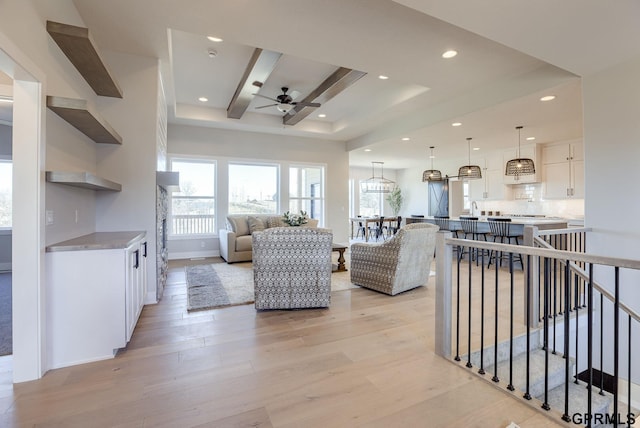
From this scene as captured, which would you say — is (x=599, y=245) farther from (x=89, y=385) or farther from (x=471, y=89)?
(x=89, y=385)

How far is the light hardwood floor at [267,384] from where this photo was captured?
168 cm

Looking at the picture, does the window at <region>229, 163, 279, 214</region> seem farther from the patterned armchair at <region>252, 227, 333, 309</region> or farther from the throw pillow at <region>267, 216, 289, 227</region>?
the patterned armchair at <region>252, 227, 333, 309</region>

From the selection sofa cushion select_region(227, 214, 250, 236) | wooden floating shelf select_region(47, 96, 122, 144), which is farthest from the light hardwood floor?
sofa cushion select_region(227, 214, 250, 236)

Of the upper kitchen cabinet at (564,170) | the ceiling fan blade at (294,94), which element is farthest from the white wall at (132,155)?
the upper kitchen cabinet at (564,170)

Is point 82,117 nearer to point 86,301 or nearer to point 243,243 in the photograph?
point 86,301

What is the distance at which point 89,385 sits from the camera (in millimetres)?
1967

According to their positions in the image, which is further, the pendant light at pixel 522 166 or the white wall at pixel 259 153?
A: the white wall at pixel 259 153

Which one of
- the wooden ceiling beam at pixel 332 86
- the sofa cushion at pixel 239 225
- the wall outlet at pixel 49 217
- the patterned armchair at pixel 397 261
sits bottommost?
the patterned armchair at pixel 397 261

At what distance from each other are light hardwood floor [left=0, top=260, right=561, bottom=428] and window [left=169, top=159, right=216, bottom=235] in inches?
160

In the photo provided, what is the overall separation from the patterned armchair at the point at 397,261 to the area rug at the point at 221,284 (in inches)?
13.8

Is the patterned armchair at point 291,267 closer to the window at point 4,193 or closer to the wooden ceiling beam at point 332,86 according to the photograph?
the wooden ceiling beam at point 332,86

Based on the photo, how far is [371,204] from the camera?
41.4ft

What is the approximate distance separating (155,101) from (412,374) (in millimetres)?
3827

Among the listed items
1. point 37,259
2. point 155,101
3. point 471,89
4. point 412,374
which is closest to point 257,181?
point 155,101
